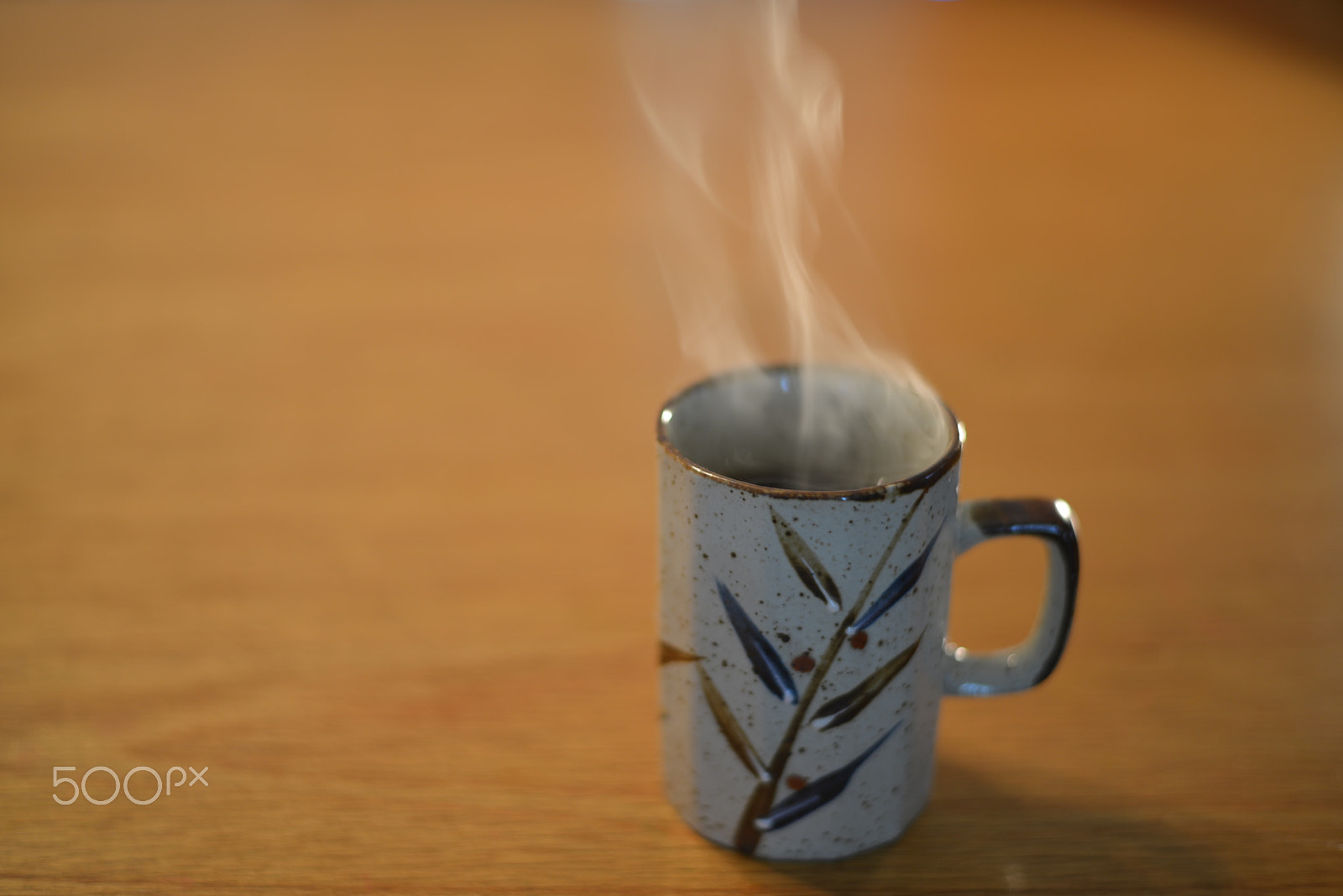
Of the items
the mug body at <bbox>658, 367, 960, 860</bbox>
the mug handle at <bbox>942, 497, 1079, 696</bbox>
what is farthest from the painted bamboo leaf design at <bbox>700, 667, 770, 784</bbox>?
the mug handle at <bbox>942, 497, 1079, 696</bbox>

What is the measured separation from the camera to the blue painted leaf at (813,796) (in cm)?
56

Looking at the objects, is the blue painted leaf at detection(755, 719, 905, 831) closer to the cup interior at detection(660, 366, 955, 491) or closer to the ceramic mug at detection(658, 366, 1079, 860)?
the ceramic mug at detection(658, 366, 1079, 860)

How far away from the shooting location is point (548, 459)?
93 cm

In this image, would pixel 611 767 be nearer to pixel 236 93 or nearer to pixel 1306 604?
pixel 1306 604

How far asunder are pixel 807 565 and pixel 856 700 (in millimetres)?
72

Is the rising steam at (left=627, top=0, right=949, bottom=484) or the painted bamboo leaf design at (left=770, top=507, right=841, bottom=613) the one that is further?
the rising steam at (left=627, top=0, right=949, bottom=484)

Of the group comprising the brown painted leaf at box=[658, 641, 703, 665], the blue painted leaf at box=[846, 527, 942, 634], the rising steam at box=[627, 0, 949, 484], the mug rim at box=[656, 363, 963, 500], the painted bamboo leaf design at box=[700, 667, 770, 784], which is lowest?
the painted bamboo leaf design at box=[700, 667, 770, 784]

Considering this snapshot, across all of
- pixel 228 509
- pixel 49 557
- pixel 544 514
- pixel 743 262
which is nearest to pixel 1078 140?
pixel 743 262

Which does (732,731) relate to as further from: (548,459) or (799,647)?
(548,459)

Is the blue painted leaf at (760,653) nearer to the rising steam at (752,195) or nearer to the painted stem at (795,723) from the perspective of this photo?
the painted stem at (795,723)

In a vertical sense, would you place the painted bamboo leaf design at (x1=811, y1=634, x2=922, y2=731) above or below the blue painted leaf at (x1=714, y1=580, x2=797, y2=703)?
below

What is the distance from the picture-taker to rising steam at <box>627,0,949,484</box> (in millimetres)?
634

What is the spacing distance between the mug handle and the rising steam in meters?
0.04

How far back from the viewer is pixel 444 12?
205 centimetres
